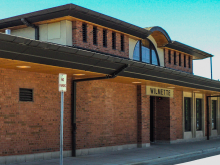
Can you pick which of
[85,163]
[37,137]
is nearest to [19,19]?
[37,137]

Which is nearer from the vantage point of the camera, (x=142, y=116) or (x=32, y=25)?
(x=32, y=25)

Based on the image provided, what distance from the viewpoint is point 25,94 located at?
12445 millimetres

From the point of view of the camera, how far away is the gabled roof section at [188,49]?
2197cm

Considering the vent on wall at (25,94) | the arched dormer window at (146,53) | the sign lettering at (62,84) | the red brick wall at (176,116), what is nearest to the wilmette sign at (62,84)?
the sign lettering at (62,84)

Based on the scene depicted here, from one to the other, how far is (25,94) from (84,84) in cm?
323

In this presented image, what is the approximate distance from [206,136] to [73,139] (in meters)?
15.1

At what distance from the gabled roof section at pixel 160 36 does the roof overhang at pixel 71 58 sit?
168 inches

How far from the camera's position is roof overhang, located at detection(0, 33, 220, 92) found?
918cm

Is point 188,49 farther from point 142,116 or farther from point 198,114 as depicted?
point 142,116

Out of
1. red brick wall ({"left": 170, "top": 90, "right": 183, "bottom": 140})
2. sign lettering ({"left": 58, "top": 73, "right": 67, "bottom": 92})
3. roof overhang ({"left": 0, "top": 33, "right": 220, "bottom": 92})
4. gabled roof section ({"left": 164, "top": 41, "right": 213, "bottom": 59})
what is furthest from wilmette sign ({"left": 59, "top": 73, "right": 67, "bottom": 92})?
gabled roof section ({"left": 164, "top": 41, "right": 213, "bottom": 59})

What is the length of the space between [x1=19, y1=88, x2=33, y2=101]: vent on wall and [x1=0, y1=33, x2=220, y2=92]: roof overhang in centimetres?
220

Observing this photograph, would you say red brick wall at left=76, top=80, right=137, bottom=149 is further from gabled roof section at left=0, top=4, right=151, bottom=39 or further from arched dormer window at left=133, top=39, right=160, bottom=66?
gabled roof section at left=0, top=4, right=151, bottom=39

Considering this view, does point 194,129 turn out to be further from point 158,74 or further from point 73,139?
point 73,139

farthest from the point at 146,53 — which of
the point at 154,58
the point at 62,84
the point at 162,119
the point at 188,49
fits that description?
the point at 62,84
